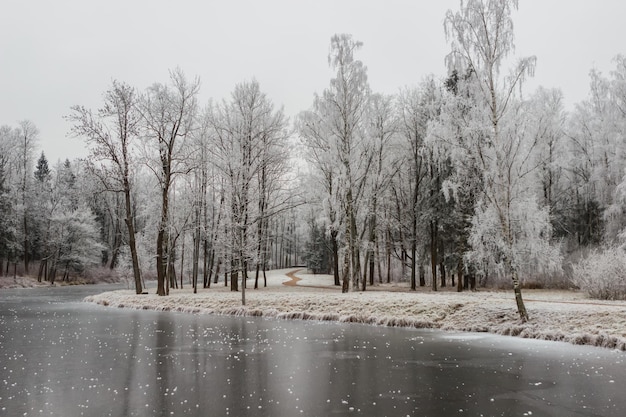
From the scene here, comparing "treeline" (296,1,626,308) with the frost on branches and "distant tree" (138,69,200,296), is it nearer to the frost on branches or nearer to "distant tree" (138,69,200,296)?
the frost on branches

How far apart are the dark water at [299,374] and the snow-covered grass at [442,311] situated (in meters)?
1.03

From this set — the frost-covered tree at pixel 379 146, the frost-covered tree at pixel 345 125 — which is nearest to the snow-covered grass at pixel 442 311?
the frost-covered tree at pixel 345 125

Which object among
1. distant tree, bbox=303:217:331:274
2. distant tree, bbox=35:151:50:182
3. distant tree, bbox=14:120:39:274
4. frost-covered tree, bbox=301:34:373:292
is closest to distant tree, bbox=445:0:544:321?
frost-covered tree, bbox=301:34:373:292

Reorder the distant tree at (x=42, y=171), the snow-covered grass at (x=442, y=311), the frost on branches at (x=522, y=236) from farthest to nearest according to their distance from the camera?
the distant tree at (x=42, y=171), the frost on branches at (x=522, y=236), the snow-covered grass at (x=442, y=311)

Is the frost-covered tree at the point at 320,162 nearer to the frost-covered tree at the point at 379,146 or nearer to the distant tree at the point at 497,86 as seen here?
the frost-covered tree at the point at 379,146

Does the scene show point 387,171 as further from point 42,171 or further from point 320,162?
point 42,171

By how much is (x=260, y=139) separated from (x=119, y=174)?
30.7 feet

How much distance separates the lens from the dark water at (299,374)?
25.1ft

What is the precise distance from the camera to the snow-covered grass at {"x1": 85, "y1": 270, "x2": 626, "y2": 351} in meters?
14.6

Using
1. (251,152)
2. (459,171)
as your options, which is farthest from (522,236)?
(251,152)

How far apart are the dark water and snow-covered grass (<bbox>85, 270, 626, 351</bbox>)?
3.38ft

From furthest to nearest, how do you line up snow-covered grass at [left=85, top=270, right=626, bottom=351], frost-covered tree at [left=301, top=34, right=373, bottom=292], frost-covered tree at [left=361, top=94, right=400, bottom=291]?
frost-covered tree at [left=361, top=94, right=400, bottom=291] < frost-covered tree at [left=301, top=34, right=373, bottom=292] < snow-covered grass at [left=85, top=270, right=626, bottom=351]

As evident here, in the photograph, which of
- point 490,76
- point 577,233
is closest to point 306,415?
point 490,76

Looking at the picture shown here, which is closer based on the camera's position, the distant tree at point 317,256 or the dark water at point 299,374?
the dark water at point 299,374
